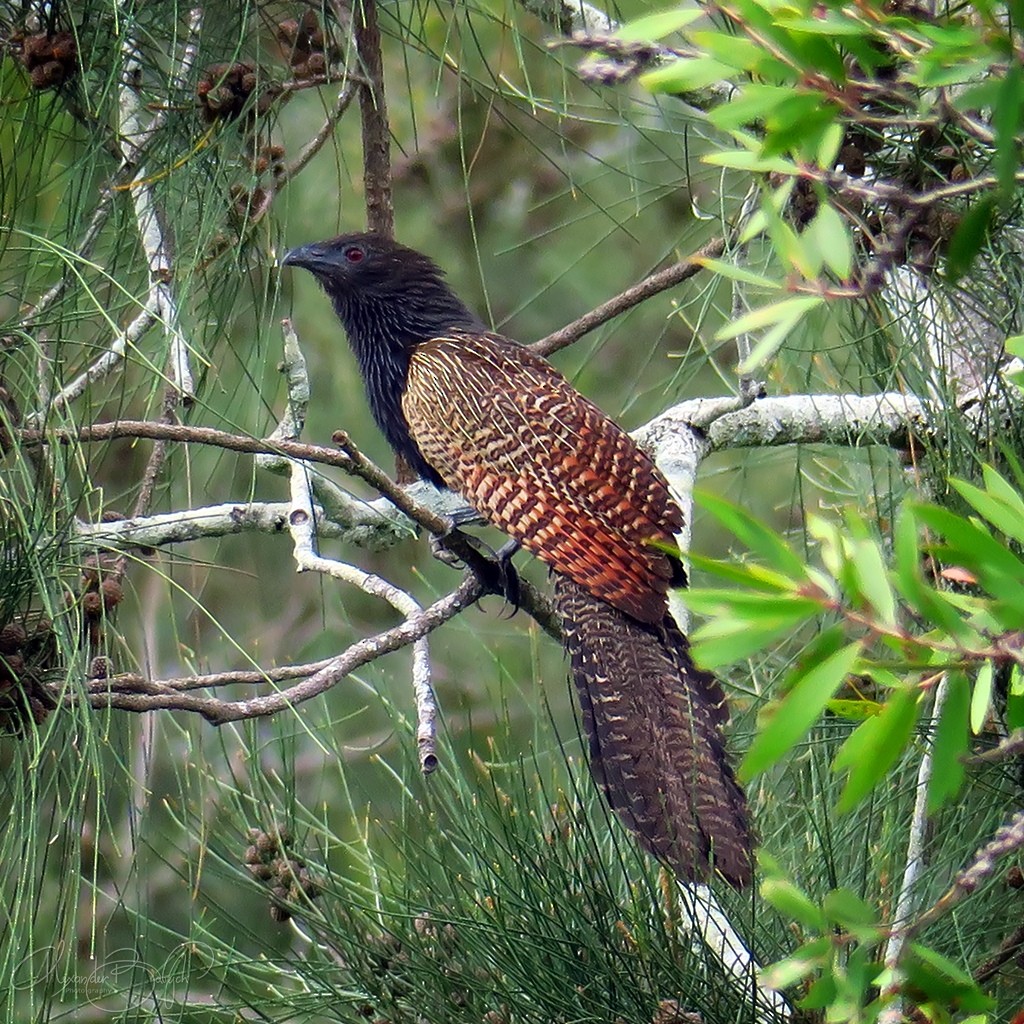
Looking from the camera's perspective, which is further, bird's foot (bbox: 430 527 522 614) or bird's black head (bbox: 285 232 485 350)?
bird's black head (bbox: 285 232 485 350)

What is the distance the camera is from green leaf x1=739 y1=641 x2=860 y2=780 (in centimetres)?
88

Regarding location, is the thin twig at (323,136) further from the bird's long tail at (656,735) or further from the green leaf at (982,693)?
the green leaf at (982,693)

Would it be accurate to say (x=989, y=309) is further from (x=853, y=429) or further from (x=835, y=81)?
(x=835, y=81)

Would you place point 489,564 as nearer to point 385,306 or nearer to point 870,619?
point 385,306

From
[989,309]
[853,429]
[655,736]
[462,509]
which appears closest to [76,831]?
[655,736]

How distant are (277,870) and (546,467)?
1.18 m

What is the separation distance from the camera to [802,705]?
0.88 m

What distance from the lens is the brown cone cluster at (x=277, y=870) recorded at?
1997mm

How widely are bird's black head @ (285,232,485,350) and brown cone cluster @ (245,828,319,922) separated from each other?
1756 millimetres

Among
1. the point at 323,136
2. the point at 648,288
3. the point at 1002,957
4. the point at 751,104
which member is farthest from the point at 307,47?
the point at 1002,957

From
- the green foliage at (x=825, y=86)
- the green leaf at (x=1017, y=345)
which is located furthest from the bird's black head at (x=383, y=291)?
the green leaf at (x=1017, y=345)

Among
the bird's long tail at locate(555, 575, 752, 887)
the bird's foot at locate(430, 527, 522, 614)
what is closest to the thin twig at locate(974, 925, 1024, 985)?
the bird's long tail at locate(555, 575, 752, 887)

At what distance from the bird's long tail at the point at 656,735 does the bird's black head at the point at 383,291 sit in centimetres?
105

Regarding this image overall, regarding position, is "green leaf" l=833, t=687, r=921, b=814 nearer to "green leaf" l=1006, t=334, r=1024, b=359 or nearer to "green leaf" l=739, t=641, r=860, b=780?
"green leaf" l=739, t=641, r=860, b=780
